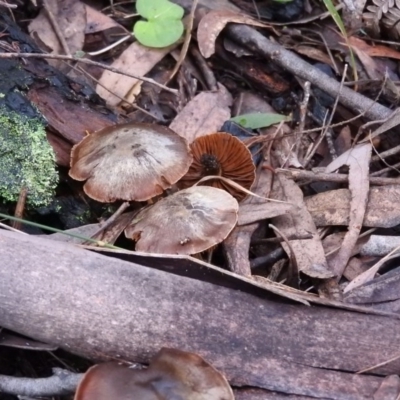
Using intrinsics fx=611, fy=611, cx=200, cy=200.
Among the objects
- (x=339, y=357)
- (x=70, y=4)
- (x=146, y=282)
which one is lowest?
(x=339, y=357)

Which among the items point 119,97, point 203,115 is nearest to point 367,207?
point 203,115

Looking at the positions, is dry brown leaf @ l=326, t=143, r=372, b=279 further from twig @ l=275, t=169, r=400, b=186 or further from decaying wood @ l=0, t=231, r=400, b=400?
decaying wood @ l=0, t=231, r=400, b=400

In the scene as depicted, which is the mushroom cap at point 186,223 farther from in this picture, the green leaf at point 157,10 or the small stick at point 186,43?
the green leaf at point 157,10

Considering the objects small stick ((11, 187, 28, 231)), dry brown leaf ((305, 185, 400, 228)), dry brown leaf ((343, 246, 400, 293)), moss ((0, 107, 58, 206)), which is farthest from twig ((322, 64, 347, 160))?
small stick ((11, 187, 28, 231))

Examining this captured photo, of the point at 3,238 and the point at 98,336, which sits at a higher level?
the point at 3,238

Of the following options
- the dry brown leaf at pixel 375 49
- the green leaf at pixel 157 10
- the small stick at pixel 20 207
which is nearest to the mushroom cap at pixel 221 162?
the small stick at pixel 20 207

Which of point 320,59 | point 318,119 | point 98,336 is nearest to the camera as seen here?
point 98,336

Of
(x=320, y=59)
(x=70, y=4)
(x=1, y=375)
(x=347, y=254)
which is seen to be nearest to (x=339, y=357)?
(x=347, y=254)

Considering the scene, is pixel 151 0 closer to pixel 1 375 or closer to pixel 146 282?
pixel 146 282
